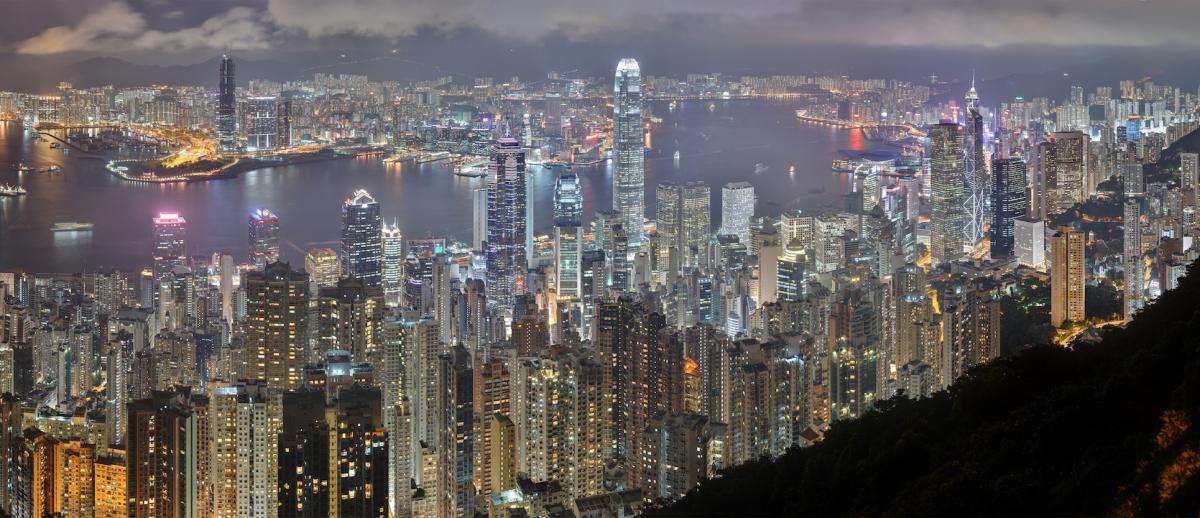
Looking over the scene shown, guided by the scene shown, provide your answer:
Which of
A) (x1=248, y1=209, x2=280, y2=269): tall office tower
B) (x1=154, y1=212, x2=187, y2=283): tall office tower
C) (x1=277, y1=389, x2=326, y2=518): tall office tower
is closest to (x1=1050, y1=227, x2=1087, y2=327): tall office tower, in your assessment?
(x1=277, y1=389, x2=326, y2=518): tall office tower

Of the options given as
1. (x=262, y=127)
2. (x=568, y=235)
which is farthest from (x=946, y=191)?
(x=262, y=127)

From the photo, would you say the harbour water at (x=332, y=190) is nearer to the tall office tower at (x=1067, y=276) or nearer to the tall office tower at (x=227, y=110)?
the tall office tower at (x=227, y=110)

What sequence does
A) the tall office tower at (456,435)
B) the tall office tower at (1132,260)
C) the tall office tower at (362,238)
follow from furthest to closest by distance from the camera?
the tall office tower at (362,238), the tall office tower at (1132,260), the tall office tower at (456,435)

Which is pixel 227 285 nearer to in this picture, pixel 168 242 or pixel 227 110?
pixel 168 242

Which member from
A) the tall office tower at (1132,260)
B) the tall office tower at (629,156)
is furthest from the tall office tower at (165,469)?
the tall office tower at (629,156)

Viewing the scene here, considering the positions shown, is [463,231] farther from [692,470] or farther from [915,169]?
[692,470]

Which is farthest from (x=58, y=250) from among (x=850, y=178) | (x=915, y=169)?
(x=915, y=169)
